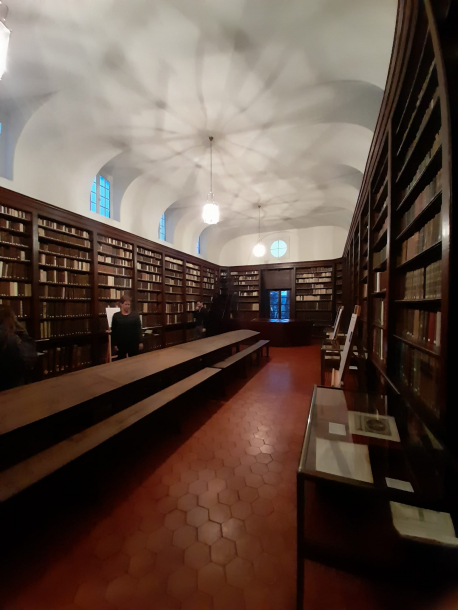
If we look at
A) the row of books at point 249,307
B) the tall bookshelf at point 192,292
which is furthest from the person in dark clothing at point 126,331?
the row of books at point 249,307

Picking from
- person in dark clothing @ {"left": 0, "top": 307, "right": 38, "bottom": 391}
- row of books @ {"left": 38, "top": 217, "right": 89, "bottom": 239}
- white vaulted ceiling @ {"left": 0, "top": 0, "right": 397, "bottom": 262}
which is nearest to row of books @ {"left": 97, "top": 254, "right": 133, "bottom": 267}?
row of books @ {"left": 38, "top": 217, "right": 89, "bottom": 239}

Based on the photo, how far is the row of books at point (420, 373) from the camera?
1385mm

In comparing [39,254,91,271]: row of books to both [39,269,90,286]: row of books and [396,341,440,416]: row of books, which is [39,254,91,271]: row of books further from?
[396,341,440,416]: row of books

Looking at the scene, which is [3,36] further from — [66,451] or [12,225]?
[12,225]

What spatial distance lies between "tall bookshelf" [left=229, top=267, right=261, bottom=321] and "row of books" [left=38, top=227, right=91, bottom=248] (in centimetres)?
626

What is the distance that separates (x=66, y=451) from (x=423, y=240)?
2586 millimetres

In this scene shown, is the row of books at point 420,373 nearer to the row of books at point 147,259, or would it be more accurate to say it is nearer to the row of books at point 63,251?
the row of books at point 63,251

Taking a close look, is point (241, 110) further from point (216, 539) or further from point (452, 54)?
point (216, 539)

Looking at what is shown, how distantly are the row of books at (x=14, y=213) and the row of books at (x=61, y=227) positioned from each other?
0.56 ft

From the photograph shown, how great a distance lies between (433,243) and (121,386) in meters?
2.33

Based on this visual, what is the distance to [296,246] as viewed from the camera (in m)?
10.0

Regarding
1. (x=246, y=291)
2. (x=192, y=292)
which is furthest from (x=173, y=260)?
(x=246, y=291)

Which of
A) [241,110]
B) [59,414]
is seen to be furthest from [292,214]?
[59,414]

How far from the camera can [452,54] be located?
3.83ft
